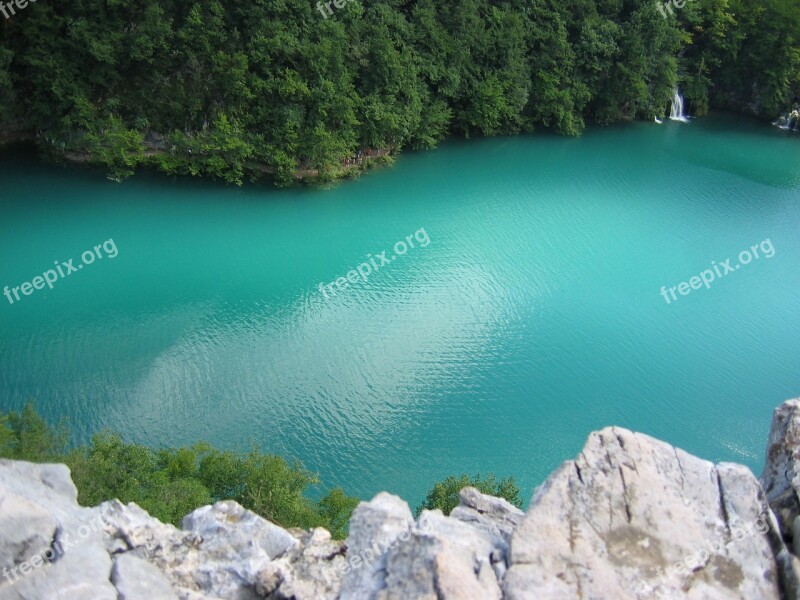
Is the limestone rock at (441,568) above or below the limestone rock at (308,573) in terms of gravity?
above

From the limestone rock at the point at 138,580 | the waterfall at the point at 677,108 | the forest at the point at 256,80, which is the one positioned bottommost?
the limestone rock at the point at 138,580

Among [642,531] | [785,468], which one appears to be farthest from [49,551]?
[785,468]

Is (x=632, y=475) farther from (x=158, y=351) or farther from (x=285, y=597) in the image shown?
(x=158, y=351)


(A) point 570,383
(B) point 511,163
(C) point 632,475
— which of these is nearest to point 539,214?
(B) point 511,163

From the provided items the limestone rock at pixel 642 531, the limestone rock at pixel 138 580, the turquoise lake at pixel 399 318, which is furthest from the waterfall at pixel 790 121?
the limestone rock at pixel 138 580

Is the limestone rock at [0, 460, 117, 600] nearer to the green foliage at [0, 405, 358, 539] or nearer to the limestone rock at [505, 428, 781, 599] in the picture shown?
the green foliage at [0, 405, 358, 539]

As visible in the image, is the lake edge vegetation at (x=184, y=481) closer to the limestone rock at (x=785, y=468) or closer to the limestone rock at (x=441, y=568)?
the limestone rock at (x=441, y=568)

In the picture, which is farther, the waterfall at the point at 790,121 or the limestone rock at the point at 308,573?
the waterfall at the point at 790,121
